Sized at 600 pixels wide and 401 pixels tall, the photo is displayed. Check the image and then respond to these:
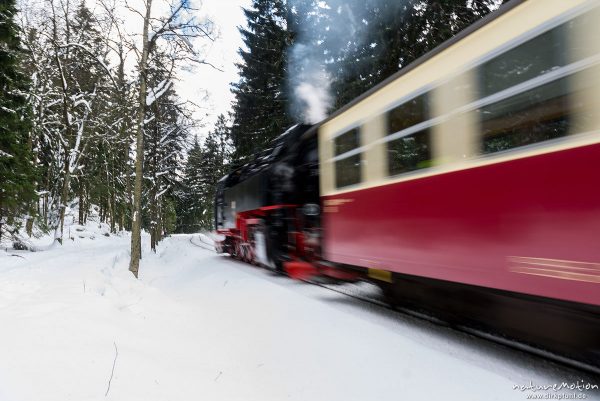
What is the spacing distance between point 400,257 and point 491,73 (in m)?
2.04

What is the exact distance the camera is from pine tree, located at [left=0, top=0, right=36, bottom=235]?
13.5m

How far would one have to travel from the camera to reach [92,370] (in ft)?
9.48

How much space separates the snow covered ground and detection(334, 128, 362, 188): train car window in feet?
5.80

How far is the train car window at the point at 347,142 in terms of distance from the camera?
18.2ft

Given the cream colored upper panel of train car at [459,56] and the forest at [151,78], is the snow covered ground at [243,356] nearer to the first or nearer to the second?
the cream colored upper panel of train car at [459,56]

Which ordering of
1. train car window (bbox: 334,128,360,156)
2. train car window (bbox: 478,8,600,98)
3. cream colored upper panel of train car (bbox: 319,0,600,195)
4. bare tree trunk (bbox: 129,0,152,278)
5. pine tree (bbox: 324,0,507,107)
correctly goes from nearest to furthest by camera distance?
train car window (bbox: 478,8,600,98) < cream colored upper panel of train car (bbox: 319,0,600,195) < train car window (bbox: 334,128,360,156) < bare tree trunk (bbox: 129,0,152,278) < pine tree (bbox: 324,0,507,107)

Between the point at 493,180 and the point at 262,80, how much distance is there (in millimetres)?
20411

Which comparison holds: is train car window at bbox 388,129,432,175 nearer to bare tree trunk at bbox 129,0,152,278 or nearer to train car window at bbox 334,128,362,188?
train car window at bbox 334,128,362,188

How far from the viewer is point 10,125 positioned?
14.2m

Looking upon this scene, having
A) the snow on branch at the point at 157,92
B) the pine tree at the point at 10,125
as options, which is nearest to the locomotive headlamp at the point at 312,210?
the snow on branch at the point at 157,92

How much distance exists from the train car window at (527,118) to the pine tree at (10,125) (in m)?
14.6

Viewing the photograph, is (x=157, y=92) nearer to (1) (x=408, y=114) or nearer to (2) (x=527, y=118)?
(1) (x=408, y=114)

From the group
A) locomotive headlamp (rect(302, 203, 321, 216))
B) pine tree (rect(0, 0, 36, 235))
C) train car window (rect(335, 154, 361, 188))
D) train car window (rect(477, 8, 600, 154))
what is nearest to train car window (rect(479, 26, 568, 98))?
train car window (rect(477, 8, 600, 154))

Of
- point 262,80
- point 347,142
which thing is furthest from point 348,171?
point 262,80
